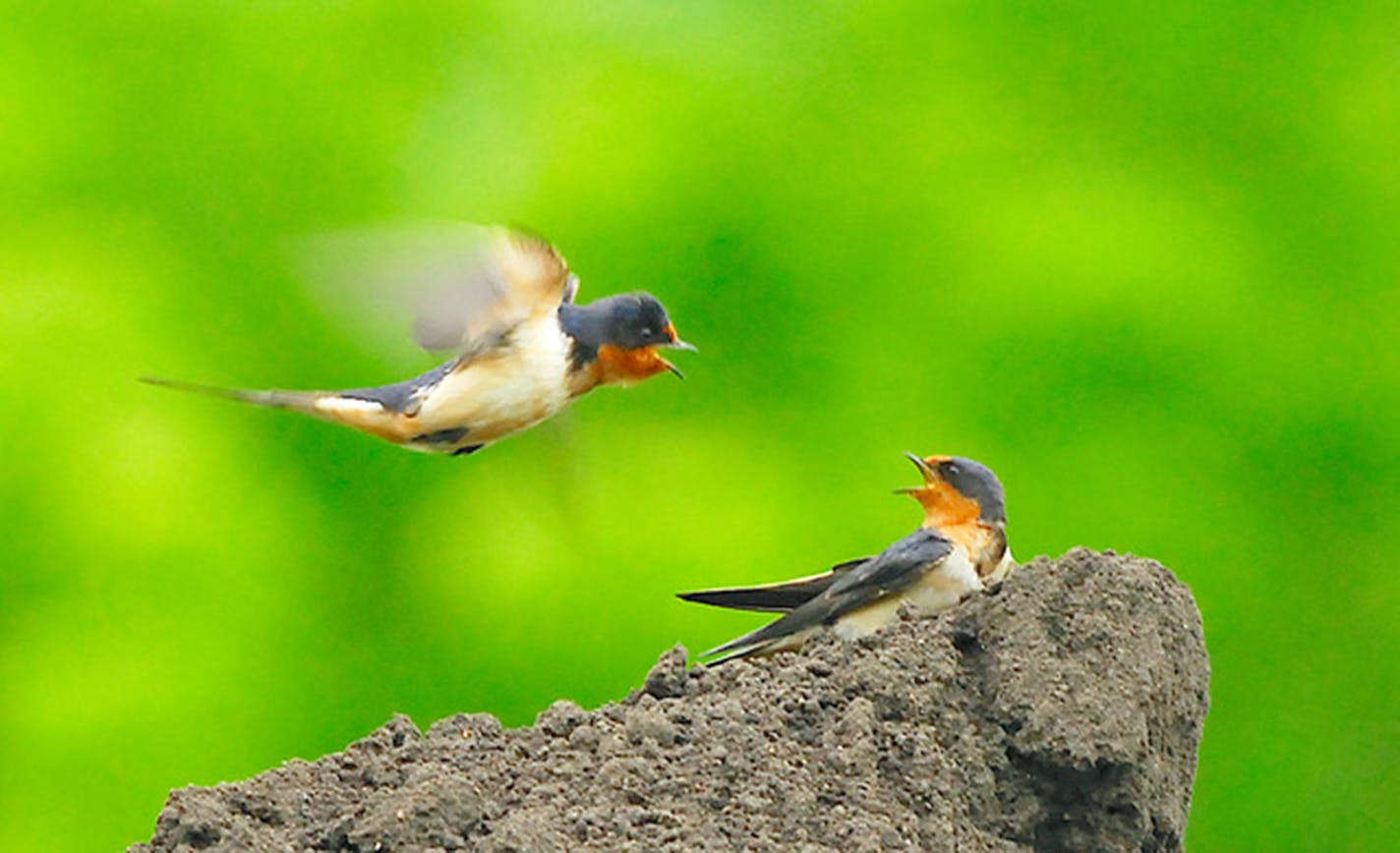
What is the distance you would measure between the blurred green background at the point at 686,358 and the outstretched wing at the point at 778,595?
1.96m

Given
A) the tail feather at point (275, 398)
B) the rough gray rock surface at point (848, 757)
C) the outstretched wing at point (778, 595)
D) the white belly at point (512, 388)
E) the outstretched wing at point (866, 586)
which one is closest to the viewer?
the rough gray rock surface at point (848, 757)

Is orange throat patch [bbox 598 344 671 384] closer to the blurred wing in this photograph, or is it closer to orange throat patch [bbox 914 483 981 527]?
the blurred wing

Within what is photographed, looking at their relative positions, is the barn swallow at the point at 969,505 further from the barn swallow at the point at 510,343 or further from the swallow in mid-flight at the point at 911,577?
the barn swallow at the point at 510,343

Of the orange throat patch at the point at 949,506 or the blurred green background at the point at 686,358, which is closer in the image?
the orange throat patch at the point at 949,506

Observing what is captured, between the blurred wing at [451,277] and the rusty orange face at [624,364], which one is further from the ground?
the blurred wing at [451,277]

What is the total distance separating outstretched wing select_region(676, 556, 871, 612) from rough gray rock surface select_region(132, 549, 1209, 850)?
0.42 meters

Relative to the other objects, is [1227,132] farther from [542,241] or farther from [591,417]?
[542,241]

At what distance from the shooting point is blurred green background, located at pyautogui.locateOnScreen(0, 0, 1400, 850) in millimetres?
5352

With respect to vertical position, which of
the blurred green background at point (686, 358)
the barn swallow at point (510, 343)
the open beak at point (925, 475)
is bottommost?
the open beak at point (925, 475)

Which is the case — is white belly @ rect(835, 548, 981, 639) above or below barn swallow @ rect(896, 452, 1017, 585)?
below

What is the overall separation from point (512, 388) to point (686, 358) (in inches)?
95.8

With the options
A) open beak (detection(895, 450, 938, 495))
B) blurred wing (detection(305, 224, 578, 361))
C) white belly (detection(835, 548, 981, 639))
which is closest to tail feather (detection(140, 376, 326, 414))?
blurred wing (detection(305, 224, 578, 361))

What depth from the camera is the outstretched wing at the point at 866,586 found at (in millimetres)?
3066

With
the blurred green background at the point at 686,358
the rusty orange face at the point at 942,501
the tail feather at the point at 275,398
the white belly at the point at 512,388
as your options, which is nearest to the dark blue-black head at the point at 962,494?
the rusty orange face at the point at 942,501
